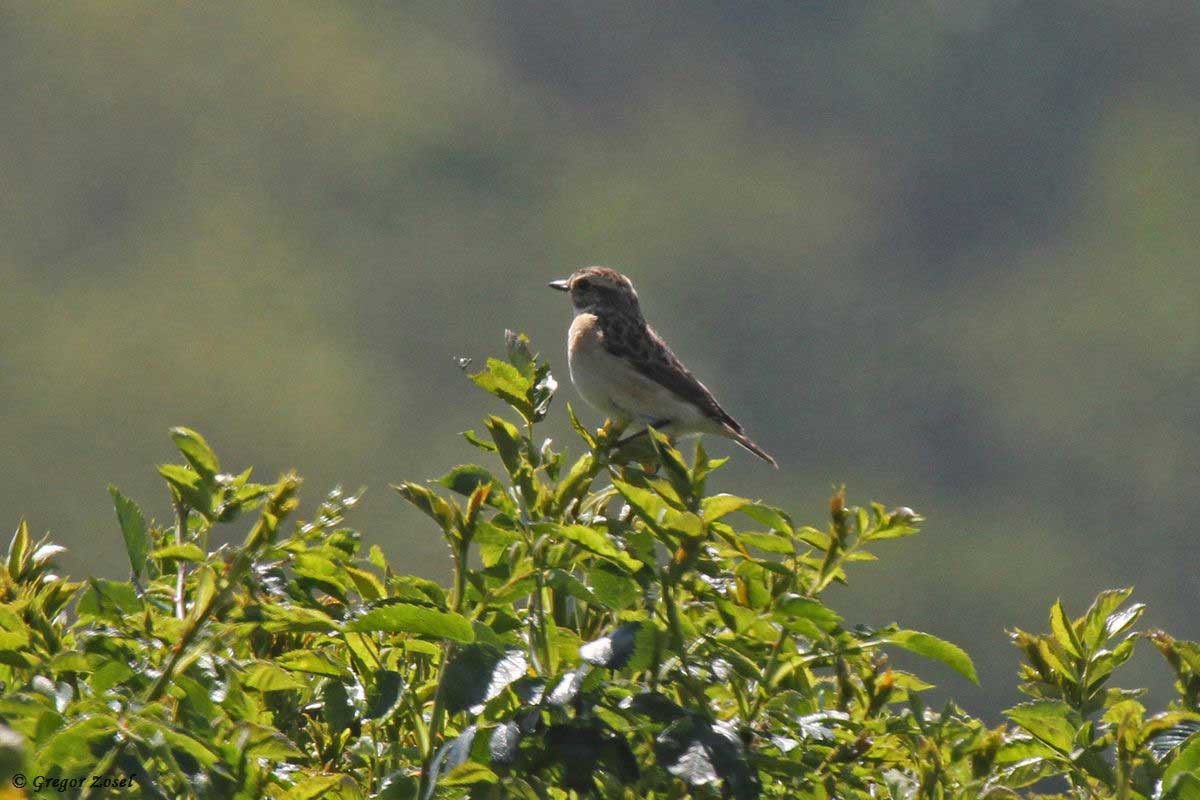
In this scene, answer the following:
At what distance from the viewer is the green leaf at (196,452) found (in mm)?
2770

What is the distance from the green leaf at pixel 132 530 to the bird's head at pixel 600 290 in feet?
28.3

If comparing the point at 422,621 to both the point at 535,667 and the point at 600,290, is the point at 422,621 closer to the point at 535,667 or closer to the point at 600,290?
the point at 535,667

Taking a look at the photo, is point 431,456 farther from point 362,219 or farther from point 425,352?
point 362,219

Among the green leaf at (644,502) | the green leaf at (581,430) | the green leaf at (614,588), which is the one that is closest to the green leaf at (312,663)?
the green leaf at (614,588)

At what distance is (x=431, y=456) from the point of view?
10619cm

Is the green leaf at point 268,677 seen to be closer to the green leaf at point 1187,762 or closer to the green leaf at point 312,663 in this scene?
the green leaf at point 312,663

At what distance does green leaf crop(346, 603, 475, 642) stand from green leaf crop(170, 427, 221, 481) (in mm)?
550

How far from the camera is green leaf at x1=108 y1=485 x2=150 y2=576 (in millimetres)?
2738

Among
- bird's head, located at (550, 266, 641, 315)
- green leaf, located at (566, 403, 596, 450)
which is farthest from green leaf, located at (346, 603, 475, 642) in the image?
bird's head, located at (550, 266, 641, 315)

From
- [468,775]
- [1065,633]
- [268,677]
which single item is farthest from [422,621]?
[1065,633]

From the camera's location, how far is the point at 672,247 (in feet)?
506

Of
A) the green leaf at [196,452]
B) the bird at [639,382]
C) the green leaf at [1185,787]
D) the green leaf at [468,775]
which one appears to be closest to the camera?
the green leaf at [468,775]

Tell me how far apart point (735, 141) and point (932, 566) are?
7376 centimetres

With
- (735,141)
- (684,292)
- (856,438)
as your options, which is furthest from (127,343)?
(735,141)
